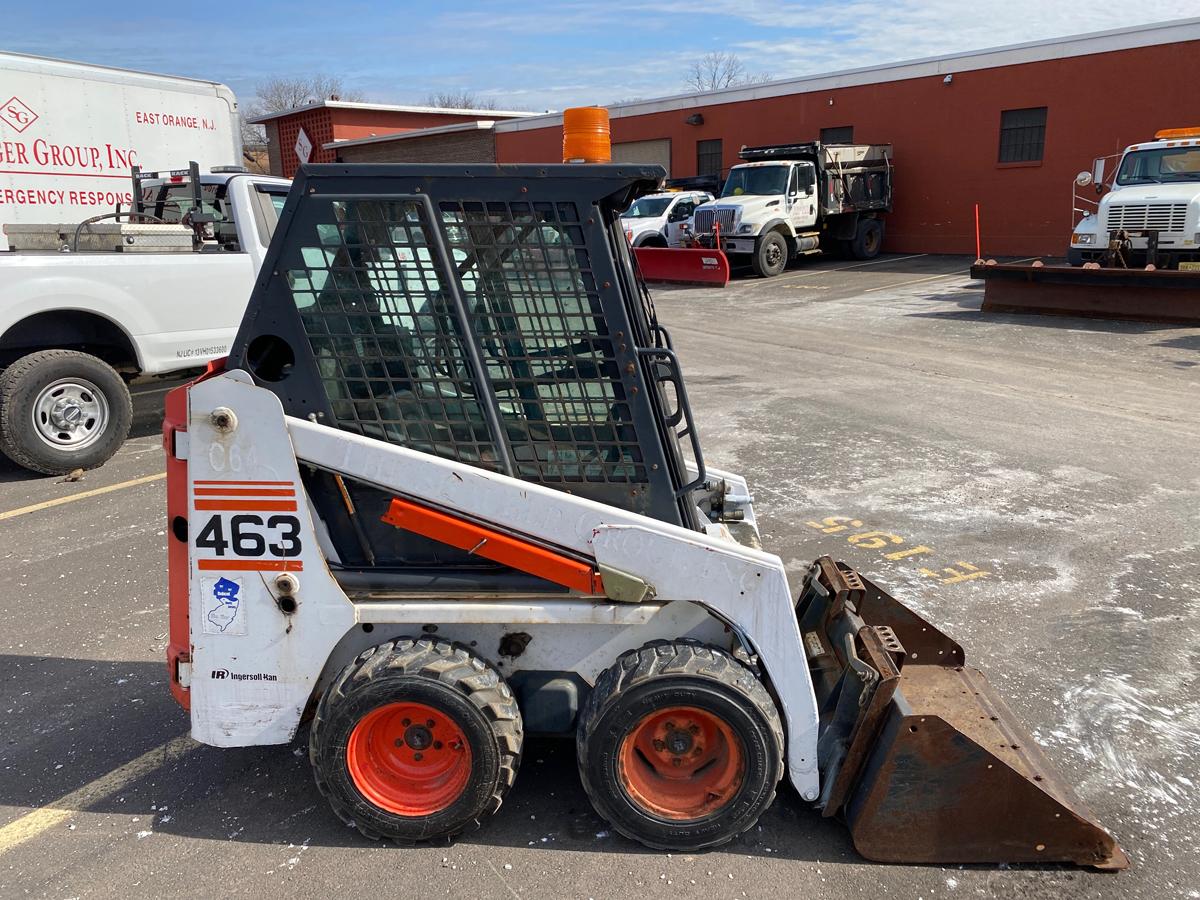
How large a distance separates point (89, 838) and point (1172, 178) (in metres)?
17.0

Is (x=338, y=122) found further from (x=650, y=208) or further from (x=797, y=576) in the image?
(x=797, y=576)

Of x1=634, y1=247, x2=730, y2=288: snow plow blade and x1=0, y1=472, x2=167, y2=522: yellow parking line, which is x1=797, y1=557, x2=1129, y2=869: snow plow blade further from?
x1=634, y1=247, x2=730, y2=288: snow plow blade

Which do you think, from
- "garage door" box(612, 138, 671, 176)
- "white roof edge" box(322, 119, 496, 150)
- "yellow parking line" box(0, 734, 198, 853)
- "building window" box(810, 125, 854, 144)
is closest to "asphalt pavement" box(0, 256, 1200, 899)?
"yellow parking line" box(0, 734, 198, 853)

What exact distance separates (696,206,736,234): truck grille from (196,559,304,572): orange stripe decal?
18.7m

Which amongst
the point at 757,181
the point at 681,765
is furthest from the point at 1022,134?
the point at 681,765

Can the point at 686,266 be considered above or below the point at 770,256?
below

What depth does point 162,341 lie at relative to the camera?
7.42 meters

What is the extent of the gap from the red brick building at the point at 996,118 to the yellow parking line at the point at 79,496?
20836 mm

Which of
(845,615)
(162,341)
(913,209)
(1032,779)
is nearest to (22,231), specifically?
(162,341)

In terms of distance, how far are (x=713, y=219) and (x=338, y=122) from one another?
21.0 meters

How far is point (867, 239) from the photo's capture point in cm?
2316

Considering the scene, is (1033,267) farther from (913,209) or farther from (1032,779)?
(1032,779)

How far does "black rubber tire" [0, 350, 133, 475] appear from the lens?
22.6ft

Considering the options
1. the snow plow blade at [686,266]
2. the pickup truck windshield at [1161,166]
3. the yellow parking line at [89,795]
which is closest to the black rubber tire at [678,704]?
the yellow parking line at [89,795]
